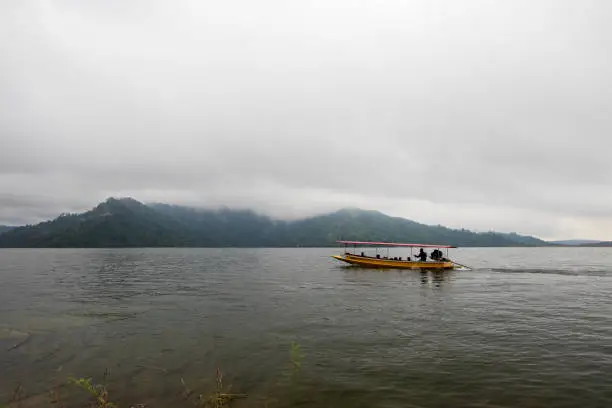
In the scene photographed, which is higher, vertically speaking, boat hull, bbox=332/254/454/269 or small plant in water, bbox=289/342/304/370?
boat hull, bbox=332/254/454/269

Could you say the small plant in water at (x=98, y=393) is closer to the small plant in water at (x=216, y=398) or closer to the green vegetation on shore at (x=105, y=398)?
the green vegetation on shore at (x=105, y=398)

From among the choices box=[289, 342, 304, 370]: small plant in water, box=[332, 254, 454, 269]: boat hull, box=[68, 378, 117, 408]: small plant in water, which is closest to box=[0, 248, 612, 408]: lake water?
box=[289, 342, 304, 370]: small plant in water

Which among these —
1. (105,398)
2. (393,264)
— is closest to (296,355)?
(105,398)

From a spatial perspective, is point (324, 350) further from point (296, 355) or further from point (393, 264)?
point (393, 264)

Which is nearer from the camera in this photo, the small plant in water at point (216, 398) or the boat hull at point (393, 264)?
the small plant in water at point (216, 398)

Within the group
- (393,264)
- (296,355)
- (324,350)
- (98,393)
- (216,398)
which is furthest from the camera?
(393,264)

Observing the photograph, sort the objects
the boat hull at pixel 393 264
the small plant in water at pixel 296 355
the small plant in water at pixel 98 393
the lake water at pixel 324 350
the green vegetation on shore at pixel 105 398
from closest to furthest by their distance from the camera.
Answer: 1. the small plant in water at pixel 98 393
2. the green vegetation on shore at pixel 105 398
3. the lake water at pixel 324 350
4. the small plant in water at pixel 296 355
5. the boat hull at pixel 393 264

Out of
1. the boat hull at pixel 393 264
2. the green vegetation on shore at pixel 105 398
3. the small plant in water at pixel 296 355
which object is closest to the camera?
the green vegetation on shore at pixel 105 398

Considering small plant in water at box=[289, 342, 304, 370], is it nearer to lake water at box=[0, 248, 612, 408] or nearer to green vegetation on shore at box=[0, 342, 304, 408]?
lake water at box=[0, 248, 612, 408]

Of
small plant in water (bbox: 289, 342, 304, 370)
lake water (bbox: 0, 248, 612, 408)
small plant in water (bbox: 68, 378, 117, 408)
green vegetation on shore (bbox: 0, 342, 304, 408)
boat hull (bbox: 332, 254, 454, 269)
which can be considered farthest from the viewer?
boat hull (bbox: 332, 254, 454, 269)

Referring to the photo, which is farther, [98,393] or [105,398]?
[98,393]

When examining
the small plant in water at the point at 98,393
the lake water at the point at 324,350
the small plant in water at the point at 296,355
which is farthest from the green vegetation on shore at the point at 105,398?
the small plant in water at the point at 296,355

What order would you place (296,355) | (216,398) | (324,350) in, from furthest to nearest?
(324,350), (296,355), (216,398)

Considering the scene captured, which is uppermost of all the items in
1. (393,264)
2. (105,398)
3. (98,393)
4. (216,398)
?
(393,264)
